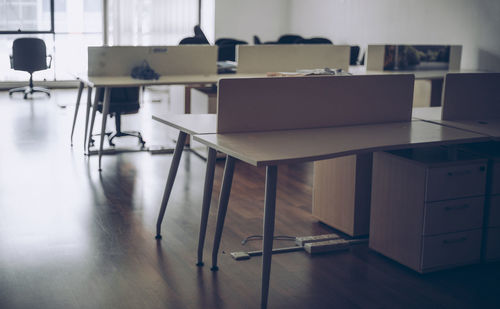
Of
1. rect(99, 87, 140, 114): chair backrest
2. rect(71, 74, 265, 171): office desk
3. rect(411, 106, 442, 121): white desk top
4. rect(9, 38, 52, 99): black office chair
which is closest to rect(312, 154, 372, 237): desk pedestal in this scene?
rect(411, 106, 442, 121): white desk top

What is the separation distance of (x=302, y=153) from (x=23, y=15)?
26.2 feet

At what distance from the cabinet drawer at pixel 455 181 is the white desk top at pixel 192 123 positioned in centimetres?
103

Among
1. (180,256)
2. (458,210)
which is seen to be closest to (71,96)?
(180,256)

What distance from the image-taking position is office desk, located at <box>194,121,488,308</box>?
233 centimetres

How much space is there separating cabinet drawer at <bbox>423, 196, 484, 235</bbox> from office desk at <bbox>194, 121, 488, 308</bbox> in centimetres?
29

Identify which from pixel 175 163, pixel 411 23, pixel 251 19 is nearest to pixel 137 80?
pixel 175 163

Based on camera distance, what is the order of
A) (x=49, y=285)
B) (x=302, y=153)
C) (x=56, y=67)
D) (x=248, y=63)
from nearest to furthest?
(x=302, y=153) < (x=49, y=285) < (x=248, y=63) < (x=56, y=67)

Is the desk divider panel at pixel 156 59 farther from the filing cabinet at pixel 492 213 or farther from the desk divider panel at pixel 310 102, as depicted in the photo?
the filing cabinet at pixel 492 213

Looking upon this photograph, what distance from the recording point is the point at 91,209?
3746mm

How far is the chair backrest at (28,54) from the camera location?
8.12 m

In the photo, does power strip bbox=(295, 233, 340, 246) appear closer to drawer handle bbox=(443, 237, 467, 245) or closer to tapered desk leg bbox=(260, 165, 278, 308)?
drawer handle bbox=(443, 237, 467, 245)

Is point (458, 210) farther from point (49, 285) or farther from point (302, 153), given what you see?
point (49, 285)

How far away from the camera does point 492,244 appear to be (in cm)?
304

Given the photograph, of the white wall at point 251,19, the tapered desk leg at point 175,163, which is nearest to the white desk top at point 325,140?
the tapered desk leg at point 175,163
